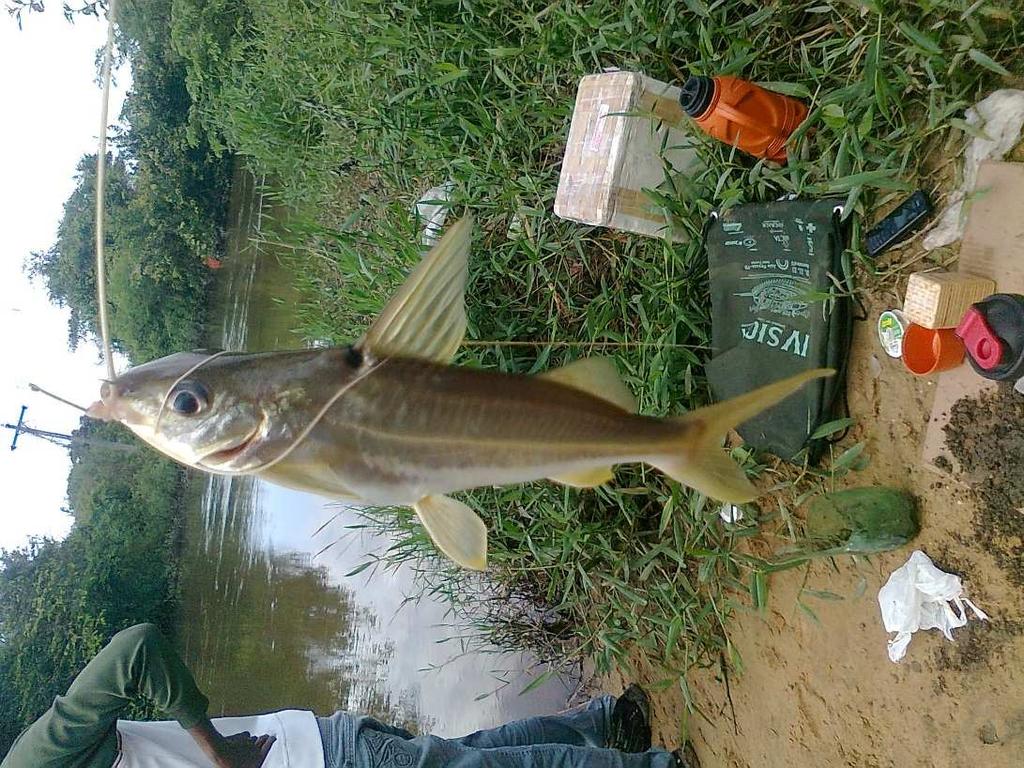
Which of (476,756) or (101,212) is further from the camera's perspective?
(476,756)

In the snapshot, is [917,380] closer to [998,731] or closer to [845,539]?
[845,539]

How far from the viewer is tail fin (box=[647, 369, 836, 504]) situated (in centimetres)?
108

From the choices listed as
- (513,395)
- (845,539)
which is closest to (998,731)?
(845,539)

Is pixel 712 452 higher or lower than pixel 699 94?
lower

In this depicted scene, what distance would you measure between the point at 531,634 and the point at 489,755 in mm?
690

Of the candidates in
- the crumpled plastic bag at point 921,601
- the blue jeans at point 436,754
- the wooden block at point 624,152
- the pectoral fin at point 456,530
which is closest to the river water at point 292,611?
the blue jeans at point 436,754

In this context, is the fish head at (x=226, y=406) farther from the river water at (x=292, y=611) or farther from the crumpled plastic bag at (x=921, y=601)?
the river water at (x=292, y=611)

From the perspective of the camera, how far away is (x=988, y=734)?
1787mm

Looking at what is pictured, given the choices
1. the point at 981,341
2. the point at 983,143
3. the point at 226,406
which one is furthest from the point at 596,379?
the point at 983,143

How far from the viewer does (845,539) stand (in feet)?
6.32

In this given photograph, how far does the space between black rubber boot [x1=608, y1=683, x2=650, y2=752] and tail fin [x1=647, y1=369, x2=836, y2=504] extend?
2.27m

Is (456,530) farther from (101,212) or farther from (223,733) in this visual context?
(223,733)

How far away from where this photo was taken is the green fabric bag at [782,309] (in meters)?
1.95

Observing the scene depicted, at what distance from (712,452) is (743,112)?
122 cm
